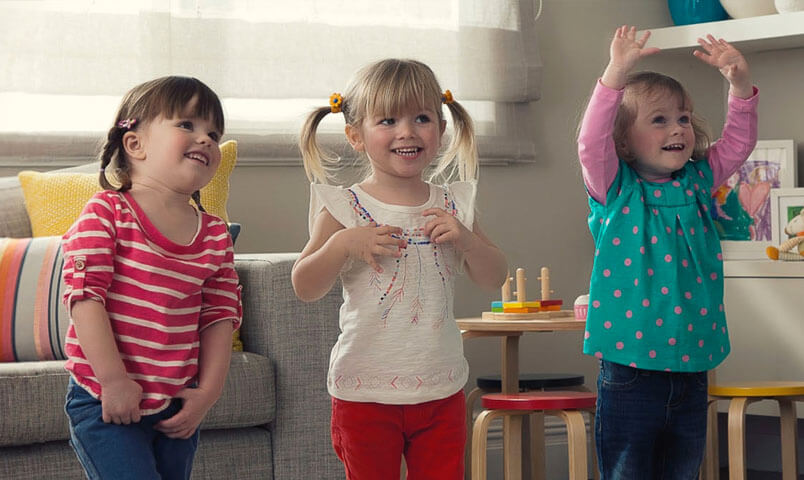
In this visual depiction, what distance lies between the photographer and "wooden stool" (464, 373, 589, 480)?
2.61 meters

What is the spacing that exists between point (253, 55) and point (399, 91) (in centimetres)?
142

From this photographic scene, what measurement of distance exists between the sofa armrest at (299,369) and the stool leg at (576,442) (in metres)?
0.45

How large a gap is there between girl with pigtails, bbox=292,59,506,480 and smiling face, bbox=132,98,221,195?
8.5 inches

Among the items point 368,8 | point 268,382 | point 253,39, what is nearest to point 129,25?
point 253,39

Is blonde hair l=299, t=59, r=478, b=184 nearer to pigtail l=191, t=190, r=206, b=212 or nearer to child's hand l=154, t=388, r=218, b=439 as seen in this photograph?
pigtail l=191, t=190, r=206, b=212

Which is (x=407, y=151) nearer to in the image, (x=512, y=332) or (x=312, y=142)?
(x=312, y=142)

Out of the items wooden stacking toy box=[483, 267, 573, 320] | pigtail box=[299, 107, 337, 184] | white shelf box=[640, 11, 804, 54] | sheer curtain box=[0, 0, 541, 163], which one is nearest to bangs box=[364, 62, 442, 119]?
pigtail box=[299, 107, 337, 184]

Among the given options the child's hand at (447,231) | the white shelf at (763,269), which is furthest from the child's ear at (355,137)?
the white shelf at (763,269)

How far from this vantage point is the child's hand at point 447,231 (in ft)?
4.90

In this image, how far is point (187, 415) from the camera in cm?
135

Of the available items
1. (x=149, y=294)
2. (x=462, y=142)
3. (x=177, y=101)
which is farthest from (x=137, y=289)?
(x=462, y=142)

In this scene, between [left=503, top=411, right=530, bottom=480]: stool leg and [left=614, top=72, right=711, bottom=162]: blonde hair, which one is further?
[left=503, top=411, right=530, bottom=480]: stool leg

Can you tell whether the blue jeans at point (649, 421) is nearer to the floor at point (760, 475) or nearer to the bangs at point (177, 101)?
the bangs at point (177, 101)

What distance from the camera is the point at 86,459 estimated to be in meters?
1.31
